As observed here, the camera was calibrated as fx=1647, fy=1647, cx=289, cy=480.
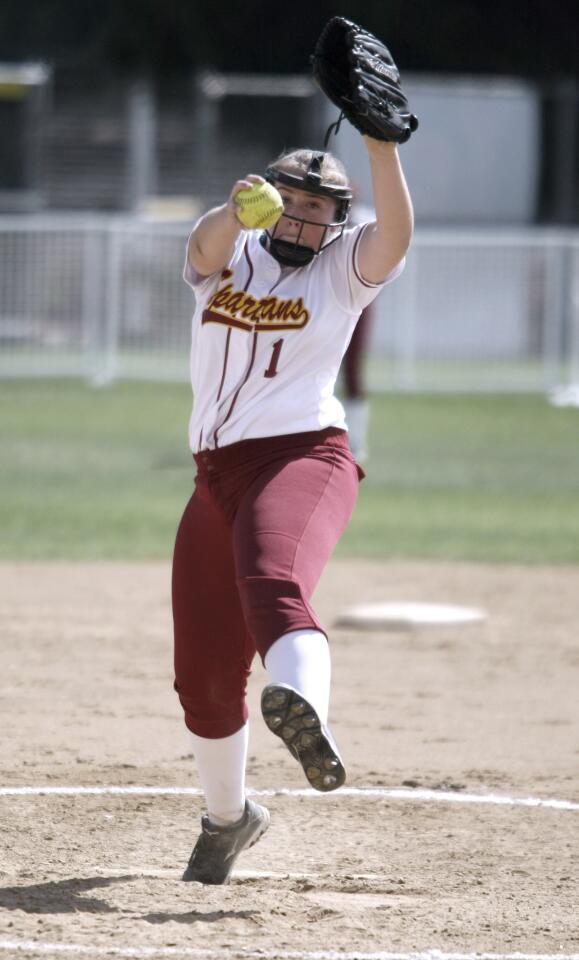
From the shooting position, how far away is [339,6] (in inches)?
1088

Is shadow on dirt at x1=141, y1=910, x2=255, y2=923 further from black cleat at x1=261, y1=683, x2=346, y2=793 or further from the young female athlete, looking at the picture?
black cleat at x1=261, y1=683, x2=346, y2=793

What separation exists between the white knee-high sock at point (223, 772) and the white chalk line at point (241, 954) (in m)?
0.69

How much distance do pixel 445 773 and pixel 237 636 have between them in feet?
5.98

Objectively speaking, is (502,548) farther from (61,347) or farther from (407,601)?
(61,347)

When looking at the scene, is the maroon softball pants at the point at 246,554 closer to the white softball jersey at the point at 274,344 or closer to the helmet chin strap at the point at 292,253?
the white softball jersey at the point at 274,344

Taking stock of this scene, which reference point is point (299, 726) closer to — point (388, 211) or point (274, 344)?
point (274, 344)

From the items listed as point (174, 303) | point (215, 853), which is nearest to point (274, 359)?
point (215, 853)

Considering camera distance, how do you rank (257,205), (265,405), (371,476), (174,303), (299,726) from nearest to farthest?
(299,726), (257,205), (265,405), (371,476), (174,303)

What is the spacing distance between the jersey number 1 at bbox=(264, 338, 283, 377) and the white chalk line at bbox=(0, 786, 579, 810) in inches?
73.2

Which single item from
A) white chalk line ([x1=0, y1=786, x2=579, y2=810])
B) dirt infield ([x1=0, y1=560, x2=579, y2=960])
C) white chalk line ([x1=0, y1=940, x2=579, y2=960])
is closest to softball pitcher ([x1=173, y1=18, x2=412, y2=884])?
dirt infield ([x1=0, y1=560, x2=579, y2=960])

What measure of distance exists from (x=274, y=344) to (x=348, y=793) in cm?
200

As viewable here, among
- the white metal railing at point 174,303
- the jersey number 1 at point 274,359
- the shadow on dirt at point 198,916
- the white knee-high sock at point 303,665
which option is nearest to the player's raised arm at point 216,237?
the jersey number 1 at point 274,359

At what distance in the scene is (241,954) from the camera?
385 cm

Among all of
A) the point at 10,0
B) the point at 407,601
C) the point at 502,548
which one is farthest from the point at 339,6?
the point at 407,601
